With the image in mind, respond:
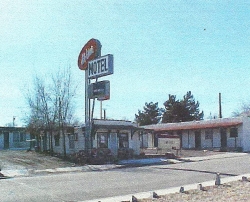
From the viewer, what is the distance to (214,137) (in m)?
46.5

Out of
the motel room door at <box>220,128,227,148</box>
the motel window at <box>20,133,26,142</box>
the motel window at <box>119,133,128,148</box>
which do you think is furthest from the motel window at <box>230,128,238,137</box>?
the motel window at <box>20,133,26,142</box>

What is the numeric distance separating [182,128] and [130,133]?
15067 millimetres

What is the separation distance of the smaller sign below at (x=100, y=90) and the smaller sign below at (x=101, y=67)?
665 mm

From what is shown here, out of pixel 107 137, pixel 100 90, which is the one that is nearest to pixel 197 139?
pixel 107 137

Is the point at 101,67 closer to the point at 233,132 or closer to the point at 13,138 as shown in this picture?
the point at 233,132

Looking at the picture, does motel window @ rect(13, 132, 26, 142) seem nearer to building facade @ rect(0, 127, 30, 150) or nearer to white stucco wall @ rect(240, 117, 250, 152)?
building facade @ rect(0, 127, 30, 150)

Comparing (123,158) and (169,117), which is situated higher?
(169,117)

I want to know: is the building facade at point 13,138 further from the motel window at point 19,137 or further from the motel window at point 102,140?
the motel window at point 102,140

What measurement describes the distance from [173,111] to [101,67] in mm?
42950

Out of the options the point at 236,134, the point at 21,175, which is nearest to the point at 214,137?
the point at 236,134

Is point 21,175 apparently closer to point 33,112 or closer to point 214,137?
point 33,112

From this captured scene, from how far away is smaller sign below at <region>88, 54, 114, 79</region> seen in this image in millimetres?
29516

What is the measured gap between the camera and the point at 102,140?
3422 cm

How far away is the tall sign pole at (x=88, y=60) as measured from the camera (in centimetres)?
3107
